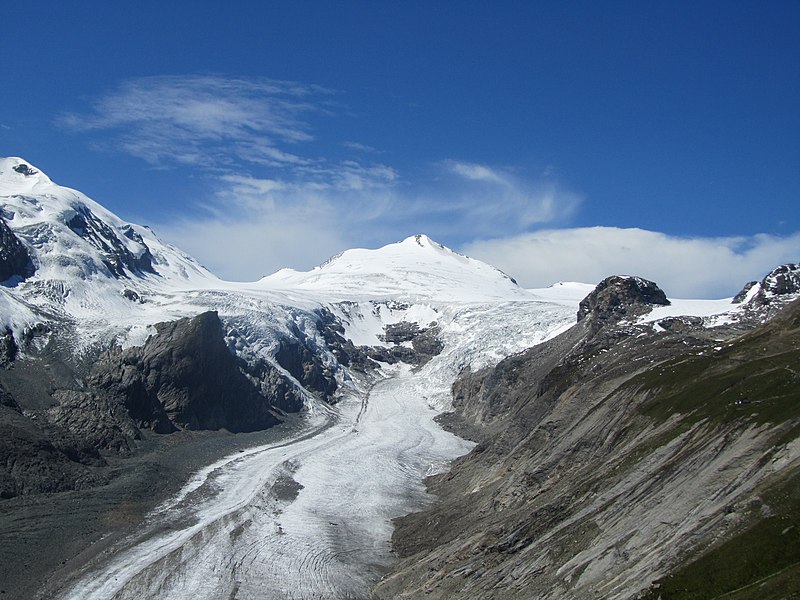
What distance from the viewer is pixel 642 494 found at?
1591 inches

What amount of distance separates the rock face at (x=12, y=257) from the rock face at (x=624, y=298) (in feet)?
354

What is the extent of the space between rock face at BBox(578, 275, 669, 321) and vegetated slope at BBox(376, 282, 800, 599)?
35373 mm

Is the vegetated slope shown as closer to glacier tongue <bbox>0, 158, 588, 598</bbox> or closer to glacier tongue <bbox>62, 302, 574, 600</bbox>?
glacier tongue <bbox>62, 302, 574, 600</bbox>

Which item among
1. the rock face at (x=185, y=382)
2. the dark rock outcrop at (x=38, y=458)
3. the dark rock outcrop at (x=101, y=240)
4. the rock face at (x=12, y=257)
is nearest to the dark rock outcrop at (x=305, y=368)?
the rock face at (x=185, y=382)

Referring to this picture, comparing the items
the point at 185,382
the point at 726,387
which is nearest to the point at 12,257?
the point at 185,382

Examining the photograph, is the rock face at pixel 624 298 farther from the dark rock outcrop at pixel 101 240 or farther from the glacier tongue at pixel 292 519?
the dark rock outcrop at pixel 101 240

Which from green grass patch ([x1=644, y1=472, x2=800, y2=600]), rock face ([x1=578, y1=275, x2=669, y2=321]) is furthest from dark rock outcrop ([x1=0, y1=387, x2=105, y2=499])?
rock face ([x1=578, y1=275, x2=669, y2=321])

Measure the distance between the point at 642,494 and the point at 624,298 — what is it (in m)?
85.5

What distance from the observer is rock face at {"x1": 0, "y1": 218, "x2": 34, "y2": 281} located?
450 feet

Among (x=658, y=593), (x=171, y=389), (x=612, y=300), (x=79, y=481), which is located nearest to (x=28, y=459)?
(x=79, y=481)

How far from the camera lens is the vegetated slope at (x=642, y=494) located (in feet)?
103

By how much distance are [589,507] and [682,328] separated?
58.0 m

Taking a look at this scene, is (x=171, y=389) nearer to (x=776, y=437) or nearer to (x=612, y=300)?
(x=612, y=300)

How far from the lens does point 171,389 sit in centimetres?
12612
